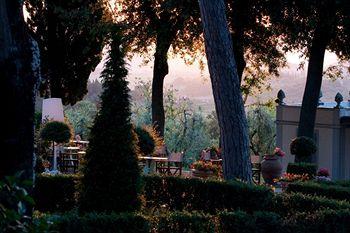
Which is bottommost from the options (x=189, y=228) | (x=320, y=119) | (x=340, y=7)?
(x=189, y=228)

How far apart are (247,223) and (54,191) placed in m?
4.28

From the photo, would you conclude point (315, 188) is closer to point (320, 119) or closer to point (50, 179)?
point (50, 179)

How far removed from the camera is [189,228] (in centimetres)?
733

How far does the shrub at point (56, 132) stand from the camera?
17.4 meters

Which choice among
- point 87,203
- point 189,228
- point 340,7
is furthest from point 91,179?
point 340,7

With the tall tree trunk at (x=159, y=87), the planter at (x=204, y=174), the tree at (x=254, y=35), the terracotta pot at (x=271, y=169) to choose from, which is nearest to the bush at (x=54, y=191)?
the planter at (x=204, y=174)

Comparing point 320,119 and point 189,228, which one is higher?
point 320,119

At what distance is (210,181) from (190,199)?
563 mm

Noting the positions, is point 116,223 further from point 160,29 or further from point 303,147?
point 160,29

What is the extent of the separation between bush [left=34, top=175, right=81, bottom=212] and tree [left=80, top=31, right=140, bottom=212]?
2355mm

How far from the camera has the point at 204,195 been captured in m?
10.3

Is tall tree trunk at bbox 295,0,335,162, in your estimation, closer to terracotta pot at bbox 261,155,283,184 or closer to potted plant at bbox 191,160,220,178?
terracotta pot at bbox 261,155,283,184

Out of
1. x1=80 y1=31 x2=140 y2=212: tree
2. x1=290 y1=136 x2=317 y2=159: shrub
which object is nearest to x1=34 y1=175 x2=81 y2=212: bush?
x1=80 y1=31 x2=140 y2=212: tree

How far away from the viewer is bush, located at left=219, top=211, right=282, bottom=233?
7.48m
